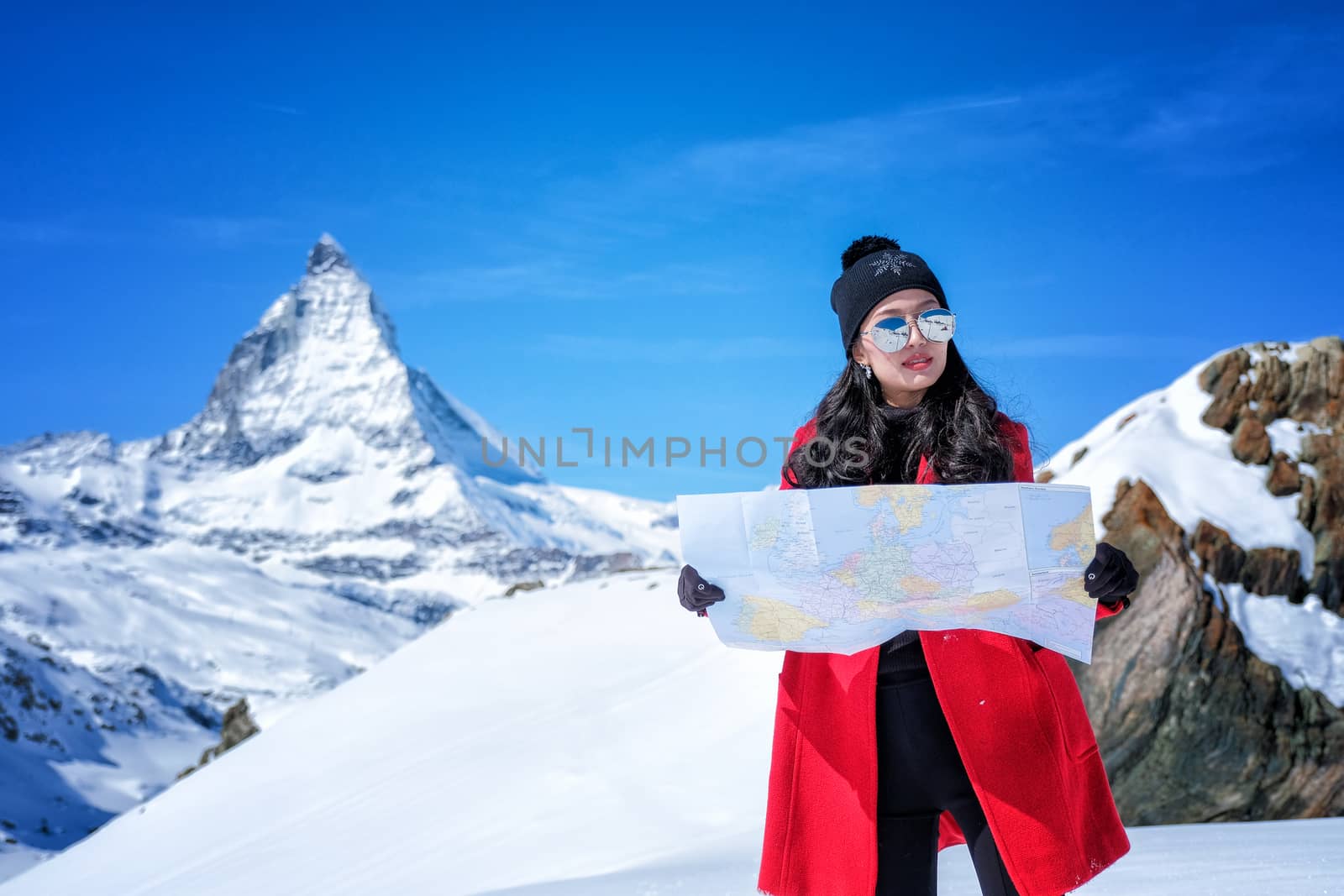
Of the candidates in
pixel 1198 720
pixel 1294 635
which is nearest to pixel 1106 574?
pixel 1198 720

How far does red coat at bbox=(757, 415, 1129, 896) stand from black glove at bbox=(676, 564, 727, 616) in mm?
234

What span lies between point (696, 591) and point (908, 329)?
73 centimetres

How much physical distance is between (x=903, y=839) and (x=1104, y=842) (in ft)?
1.28

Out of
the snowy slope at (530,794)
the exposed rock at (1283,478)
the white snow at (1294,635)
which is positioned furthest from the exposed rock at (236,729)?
the exposed rock at (1283,478)

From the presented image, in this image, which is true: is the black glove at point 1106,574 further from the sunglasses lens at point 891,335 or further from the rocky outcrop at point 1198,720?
the rocky outcrop at point 1198,720

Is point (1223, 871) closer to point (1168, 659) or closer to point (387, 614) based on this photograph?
point (1168, 659)

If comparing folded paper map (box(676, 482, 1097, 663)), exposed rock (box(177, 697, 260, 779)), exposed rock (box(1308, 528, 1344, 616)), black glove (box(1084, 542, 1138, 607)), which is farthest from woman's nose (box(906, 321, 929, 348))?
exposed rock (box(177, 697, 260, 779))

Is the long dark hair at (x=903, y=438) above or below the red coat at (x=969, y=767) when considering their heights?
above

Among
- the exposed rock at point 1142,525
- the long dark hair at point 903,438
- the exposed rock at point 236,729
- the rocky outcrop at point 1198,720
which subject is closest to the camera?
the long dark hair at point 903,438

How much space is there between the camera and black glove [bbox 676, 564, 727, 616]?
2.07 metres

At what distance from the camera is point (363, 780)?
8.15 metres

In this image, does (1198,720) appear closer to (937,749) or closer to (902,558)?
(937,749)

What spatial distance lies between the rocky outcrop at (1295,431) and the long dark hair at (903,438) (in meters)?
4.44

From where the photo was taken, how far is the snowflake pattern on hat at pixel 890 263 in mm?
2340
